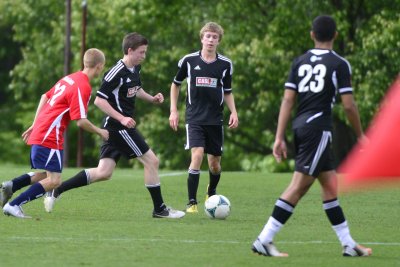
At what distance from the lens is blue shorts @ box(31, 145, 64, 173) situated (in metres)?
11.5

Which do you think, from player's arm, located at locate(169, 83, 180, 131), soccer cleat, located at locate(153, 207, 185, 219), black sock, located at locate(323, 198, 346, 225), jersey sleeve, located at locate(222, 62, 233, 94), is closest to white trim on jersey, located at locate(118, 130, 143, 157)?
soccer cleat, located at locate(153, 207, 185, 219)

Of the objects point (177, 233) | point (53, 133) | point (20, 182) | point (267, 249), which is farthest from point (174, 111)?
point (267, 249)

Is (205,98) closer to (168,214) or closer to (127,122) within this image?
(168,214)

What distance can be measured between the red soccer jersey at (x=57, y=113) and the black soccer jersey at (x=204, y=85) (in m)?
1.83

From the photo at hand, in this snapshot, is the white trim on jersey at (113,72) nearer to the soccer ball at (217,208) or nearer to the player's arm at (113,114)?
the player's arm at (113,114)

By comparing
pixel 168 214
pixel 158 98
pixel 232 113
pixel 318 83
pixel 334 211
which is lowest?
pixel 168 214

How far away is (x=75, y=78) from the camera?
1150 centimetres

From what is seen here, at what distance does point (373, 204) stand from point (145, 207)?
299 centimetres

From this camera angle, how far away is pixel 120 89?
1195cm

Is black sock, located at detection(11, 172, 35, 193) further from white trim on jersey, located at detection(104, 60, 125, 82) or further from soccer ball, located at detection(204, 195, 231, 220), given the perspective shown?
soccer ball, located at detection(204, 195, 231, 220)

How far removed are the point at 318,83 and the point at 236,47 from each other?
2627 cm

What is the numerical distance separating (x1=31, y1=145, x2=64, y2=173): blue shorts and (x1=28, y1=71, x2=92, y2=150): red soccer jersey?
0.14 ft

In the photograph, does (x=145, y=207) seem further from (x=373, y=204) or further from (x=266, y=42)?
(x=266, y=42)

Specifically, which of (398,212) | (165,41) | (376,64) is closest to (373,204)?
(398,212)
